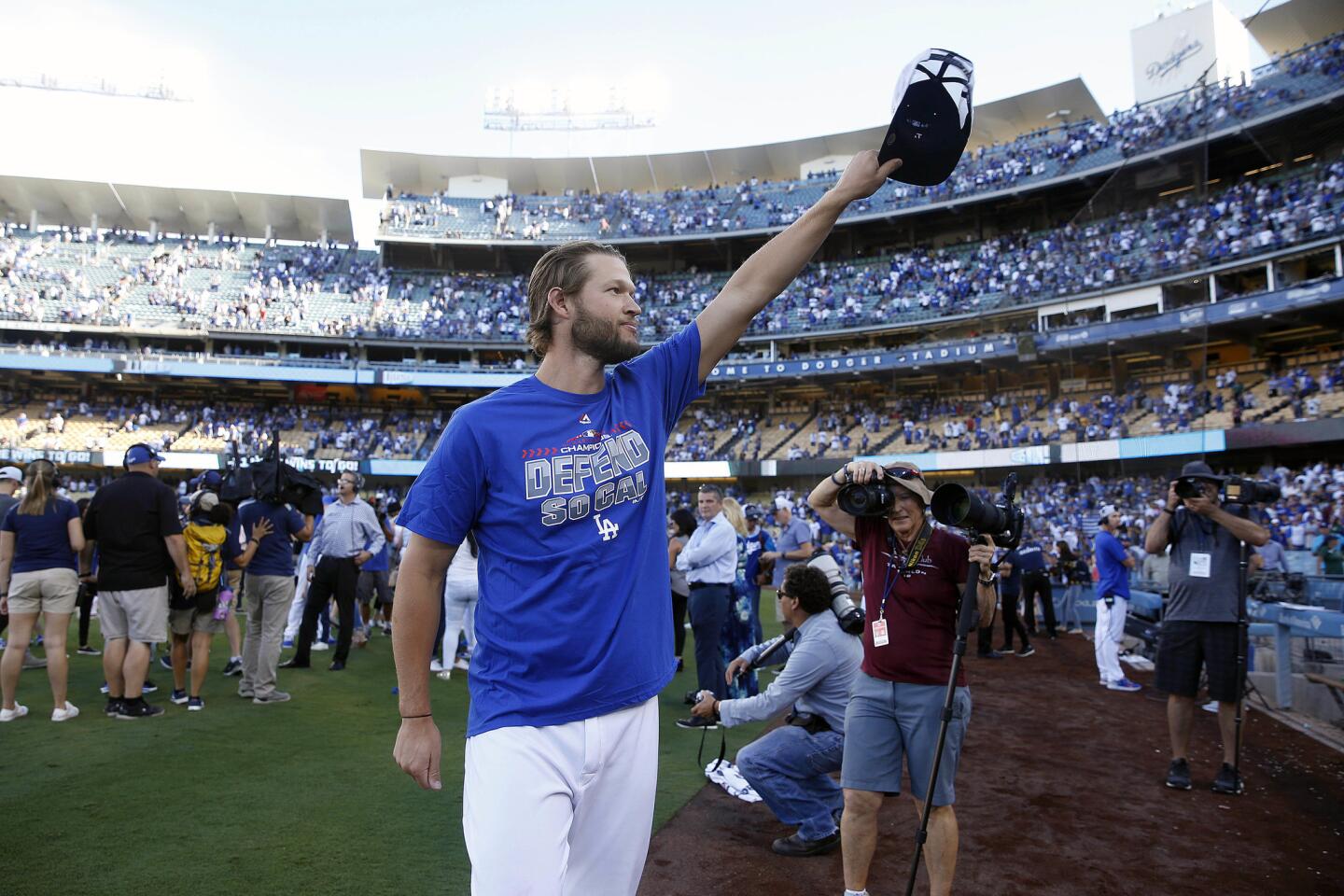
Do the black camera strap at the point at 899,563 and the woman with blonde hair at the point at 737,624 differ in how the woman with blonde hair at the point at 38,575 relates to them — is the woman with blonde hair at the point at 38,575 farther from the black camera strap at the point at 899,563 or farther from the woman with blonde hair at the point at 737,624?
the black camera strap at the point at 899,563

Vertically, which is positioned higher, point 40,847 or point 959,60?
point 959,60

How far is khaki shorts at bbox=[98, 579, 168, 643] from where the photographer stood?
19.3 feet

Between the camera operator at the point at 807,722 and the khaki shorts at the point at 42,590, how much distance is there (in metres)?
4.96

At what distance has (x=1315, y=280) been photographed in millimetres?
23156

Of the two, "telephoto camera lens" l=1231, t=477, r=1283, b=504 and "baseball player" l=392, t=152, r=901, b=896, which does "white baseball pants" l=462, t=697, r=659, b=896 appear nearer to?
"baseball player" l=392, t=152, r=901, b=896

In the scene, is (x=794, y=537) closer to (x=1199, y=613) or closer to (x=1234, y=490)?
(x=1199, y=613)

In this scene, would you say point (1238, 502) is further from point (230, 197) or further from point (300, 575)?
point (230, 197)

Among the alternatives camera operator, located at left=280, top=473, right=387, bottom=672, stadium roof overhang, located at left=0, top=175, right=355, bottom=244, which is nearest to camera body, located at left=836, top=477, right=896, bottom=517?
camera operator, located at left=280, top=473, right=387, bottom=672

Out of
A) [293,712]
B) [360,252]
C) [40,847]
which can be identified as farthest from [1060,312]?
[360,252]

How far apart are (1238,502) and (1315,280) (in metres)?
23.9

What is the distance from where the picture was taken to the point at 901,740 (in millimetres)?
3498

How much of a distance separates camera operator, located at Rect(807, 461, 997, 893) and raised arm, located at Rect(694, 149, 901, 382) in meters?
1.29

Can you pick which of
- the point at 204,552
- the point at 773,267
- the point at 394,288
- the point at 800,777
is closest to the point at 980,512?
the point at 773,267

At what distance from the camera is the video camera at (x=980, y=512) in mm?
2986
